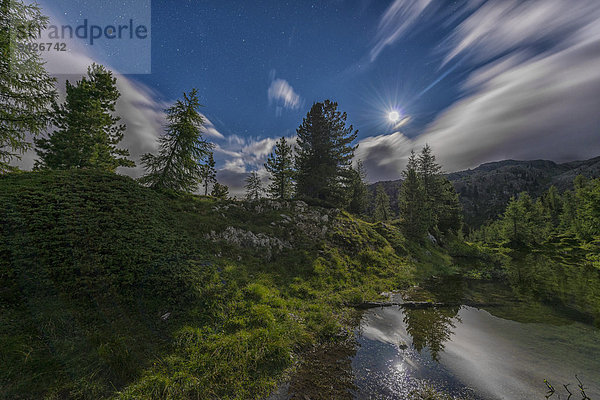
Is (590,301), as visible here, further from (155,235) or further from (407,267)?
(155,235)

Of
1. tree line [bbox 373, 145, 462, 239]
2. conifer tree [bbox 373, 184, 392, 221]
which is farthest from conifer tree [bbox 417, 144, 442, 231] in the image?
conifer tree [bbox 373, 184, 392, 221]

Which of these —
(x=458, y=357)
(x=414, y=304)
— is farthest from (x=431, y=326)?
(x=414, y=304)

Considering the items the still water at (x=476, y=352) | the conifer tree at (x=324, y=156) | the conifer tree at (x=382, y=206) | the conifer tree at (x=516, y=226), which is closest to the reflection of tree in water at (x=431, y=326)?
the still water at (x=476, y=352)

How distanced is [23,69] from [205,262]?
1758 cm

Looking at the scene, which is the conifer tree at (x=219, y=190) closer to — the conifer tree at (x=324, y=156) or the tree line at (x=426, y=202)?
the conifer tree at (x=324, y=156)

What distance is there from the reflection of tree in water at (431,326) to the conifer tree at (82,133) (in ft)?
107

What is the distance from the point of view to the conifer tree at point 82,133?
22.4 meters

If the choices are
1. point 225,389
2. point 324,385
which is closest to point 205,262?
point 225,389

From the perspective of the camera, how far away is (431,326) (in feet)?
32.5

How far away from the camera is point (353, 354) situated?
300 inches

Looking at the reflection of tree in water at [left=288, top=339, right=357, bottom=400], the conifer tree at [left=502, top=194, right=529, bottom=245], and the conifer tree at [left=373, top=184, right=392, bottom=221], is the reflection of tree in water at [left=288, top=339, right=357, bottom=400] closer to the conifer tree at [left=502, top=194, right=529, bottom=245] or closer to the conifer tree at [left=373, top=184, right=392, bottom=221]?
the conifer tree at [left=373, top=184, right=392, bottom=221]

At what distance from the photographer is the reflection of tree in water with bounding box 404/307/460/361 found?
8.34 meters

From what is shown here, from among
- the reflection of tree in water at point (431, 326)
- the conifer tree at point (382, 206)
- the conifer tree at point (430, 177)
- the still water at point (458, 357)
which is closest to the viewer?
the still water at point (458, 357)

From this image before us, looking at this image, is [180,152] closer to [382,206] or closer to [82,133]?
[82,133]
